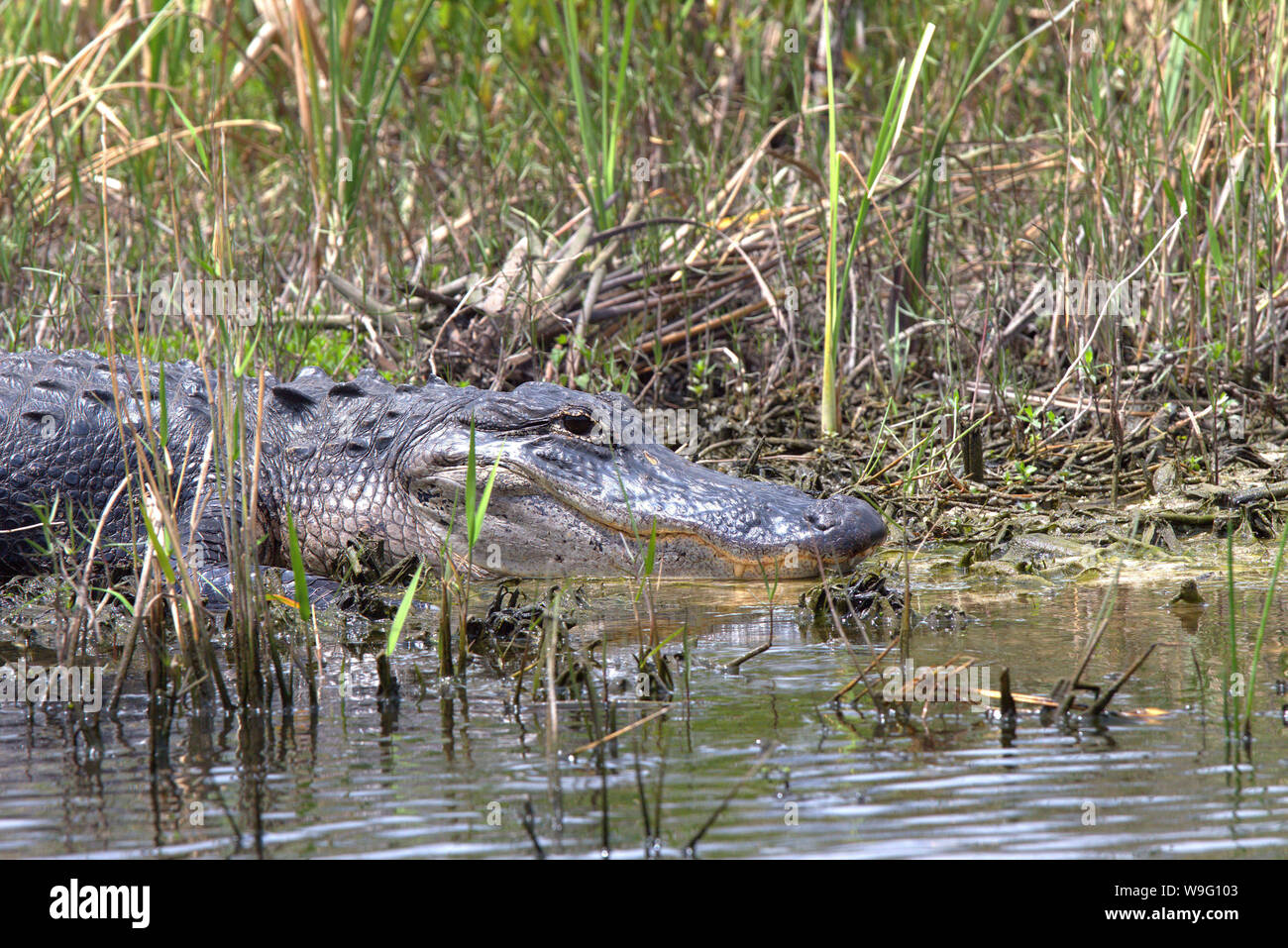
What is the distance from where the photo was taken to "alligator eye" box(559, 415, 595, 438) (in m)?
4.33

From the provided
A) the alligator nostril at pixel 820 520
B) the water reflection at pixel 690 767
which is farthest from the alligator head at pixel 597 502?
the water reflection at pixel 690 767

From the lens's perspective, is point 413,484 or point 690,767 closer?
point 690,767

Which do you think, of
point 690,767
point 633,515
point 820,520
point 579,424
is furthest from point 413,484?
point 690,767

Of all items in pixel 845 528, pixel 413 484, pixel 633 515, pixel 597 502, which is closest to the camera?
pixel 845 528

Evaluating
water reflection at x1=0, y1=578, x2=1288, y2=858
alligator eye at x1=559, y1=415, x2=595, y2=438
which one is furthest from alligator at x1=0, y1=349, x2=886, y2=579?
water reflection at x1=0, y1=578, x2=1288, y2=858

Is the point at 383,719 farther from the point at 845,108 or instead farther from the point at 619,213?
the point at 845,108

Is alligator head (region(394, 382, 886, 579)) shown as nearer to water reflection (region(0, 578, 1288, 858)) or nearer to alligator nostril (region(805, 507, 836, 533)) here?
alligator nostril (region(805, 507, 836, 533))

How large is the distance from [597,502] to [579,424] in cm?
27

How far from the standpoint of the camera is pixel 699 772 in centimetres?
238

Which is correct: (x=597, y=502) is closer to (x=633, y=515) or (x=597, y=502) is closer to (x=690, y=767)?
(x=633, y=515)

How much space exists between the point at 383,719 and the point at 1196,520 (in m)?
2.83

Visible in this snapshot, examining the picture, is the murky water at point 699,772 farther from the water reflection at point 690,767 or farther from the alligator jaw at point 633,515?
the alligator jaw at point 633,515
